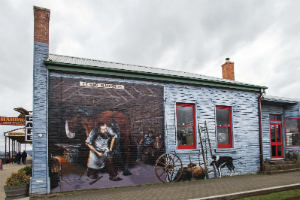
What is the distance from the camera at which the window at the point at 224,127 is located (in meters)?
11.9

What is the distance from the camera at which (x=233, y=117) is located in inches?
484

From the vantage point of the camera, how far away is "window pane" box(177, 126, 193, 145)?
425 inches

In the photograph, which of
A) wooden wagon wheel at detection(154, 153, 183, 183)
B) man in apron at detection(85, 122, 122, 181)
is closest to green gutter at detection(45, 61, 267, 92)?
man in apron at detection(85, 122, 122, 181)

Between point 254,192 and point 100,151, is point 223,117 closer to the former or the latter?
point 254,192

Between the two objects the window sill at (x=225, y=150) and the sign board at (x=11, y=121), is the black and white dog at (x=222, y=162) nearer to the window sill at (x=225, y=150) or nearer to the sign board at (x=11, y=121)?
the window sill at (x=225, y=150)

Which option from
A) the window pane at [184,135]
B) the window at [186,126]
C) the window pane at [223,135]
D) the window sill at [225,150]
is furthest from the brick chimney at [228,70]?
the window pane at [184,135]

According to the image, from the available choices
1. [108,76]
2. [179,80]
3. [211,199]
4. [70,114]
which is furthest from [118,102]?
[211,199]

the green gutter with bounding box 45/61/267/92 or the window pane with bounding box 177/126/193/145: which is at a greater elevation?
the green gutter with bounding box 45/61/267/92

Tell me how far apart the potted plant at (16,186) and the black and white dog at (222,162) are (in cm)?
784

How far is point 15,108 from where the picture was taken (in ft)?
41.3

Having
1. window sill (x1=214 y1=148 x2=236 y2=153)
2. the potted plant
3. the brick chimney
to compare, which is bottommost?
the potted plant

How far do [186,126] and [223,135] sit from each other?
2.38 m

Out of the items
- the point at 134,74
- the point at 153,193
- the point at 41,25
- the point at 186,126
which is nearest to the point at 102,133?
the point at 134,74

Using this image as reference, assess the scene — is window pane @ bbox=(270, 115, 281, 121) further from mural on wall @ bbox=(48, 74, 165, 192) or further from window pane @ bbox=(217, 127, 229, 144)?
mural on wall @ bbox=(48, 74, 165, 192)
